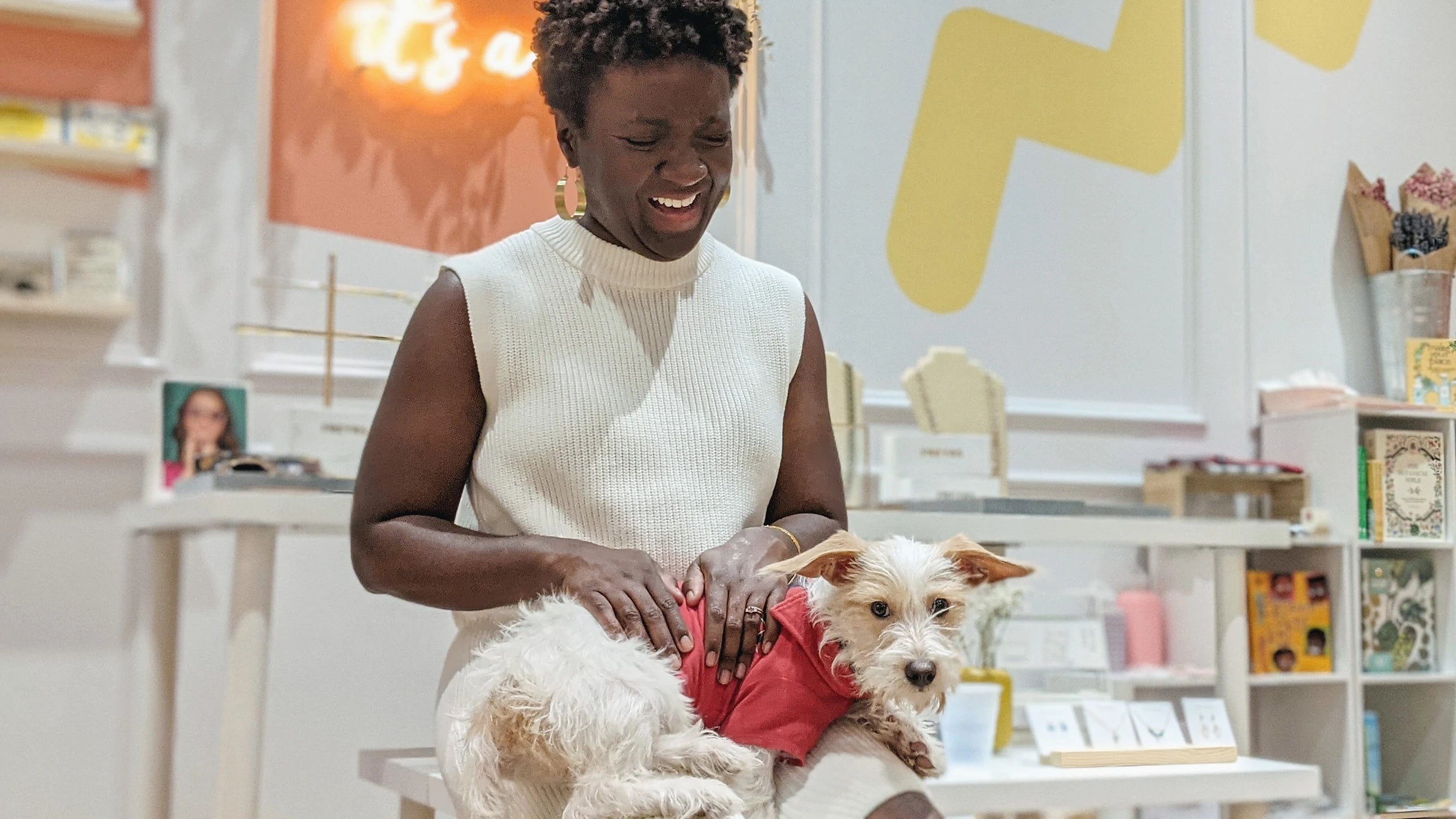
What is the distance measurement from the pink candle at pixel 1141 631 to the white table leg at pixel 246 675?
2.32 m

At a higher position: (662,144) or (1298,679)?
(662,144)

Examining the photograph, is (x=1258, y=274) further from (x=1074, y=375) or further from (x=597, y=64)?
(x=597, y=64)

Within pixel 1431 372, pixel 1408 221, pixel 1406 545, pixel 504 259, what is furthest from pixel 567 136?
pixel 1408 221

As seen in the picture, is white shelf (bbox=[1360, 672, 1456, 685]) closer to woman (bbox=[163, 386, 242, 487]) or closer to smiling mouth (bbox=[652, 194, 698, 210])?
woman (bbox=[163, 386, 242, 487])

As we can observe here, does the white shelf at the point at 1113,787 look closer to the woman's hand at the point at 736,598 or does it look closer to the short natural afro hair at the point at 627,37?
the woman's hand at the point at 736,598

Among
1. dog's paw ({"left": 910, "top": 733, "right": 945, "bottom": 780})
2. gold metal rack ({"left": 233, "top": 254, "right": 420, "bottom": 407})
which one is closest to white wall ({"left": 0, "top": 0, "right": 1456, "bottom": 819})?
gold metal rack ({"left": 233, "top": 254, "right": 420, "bottom": 407})

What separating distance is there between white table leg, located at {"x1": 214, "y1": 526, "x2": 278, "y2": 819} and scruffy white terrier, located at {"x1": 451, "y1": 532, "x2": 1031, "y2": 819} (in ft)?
2.95

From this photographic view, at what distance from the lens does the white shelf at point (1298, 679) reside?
333 centimetres

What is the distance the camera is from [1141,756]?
218 cm

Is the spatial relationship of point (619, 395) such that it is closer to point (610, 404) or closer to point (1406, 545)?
point (610, 404)

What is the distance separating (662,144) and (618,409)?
23 centimetres

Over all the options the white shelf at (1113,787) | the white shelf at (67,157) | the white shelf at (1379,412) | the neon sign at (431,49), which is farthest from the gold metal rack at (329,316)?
the white shelf at (1379,412)

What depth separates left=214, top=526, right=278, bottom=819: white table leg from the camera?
1757mm

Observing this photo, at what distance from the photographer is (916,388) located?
3.11m
